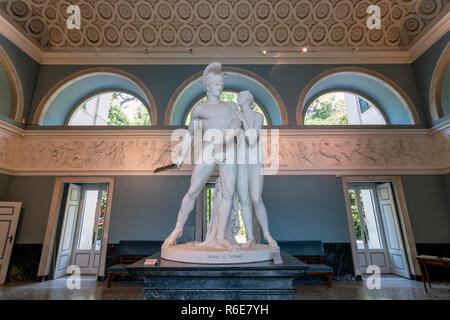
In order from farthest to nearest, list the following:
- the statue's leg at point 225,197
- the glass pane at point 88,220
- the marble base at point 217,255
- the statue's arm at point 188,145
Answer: the glass pane at point 88,220, the statue's arm at point 188,145, the statue's leg at point 225,197, the marble base at point 217,255

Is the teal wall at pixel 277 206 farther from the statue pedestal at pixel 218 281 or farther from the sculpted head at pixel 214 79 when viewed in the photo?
the statue pedestal at pixel 218 281

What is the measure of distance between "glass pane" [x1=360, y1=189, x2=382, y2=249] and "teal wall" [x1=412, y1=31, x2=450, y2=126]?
2861 mm

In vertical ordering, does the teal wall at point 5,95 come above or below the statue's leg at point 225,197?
above

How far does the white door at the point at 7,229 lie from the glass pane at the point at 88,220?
6.41 feet

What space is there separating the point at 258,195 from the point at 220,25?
6.65m

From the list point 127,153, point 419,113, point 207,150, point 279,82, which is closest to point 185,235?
point 127,153

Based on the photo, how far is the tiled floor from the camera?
463 centimetres

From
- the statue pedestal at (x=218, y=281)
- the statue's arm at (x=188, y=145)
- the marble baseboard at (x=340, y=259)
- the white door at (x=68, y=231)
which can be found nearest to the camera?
the statue pedestal at (x=218, y=281)

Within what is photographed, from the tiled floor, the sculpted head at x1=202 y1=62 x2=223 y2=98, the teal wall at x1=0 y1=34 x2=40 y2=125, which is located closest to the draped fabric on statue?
the sculpted head at x1=202 y1=62 x2=223 y2=98

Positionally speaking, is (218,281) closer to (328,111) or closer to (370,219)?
(370,219)

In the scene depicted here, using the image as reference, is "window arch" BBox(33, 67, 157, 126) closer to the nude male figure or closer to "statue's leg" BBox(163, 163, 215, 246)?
the nude male figure

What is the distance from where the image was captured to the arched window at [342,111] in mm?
8016

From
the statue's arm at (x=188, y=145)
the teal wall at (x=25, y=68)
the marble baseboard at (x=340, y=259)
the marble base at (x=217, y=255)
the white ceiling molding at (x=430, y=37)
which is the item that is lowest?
the marble baseboard at (x=340, y=259)

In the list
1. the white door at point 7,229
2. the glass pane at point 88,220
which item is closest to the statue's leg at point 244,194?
the white door at point 7,229
